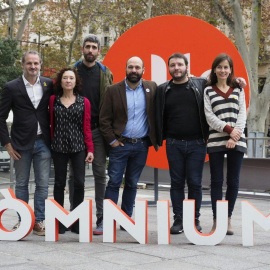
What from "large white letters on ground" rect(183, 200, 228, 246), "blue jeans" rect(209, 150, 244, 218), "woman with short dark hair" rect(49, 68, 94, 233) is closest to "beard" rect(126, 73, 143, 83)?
"woman with short dark hair" rect(49, 68, 94, 233)

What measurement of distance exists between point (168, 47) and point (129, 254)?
3.95 m

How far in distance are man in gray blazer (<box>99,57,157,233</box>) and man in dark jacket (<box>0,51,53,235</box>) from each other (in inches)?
27.1

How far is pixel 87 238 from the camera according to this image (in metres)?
6.07

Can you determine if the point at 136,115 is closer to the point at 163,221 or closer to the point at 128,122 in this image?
the point at 128,122

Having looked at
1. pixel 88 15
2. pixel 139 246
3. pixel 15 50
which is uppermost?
pixel 88 15

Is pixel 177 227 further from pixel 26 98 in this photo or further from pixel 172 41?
pixel 172 41

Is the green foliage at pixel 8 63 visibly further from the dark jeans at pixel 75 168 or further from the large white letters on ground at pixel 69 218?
the large white letters on ground at pixel 69 218

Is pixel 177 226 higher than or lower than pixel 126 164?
lower

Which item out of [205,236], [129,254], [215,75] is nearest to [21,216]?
[129,254]

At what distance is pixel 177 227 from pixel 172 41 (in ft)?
10.2

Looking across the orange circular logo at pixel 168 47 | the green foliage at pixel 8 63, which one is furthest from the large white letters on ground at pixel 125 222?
the green foliage at pixel 8 63

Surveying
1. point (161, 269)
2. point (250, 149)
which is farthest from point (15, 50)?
point (161, 269)

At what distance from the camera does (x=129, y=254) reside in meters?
5.46

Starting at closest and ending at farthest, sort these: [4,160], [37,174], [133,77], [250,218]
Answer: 1. [250,218]
2. [133,77]
3. [37,174]
4. [4,160]
